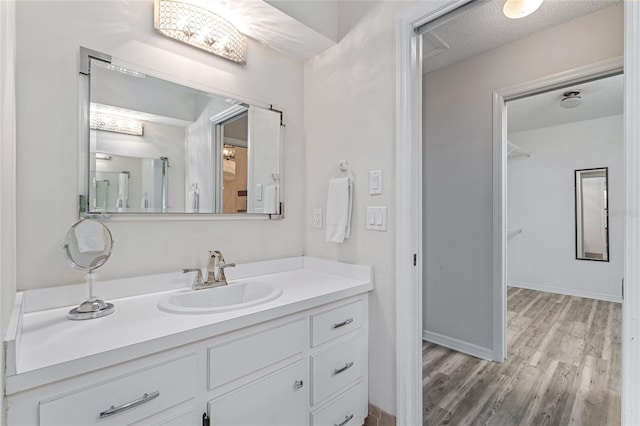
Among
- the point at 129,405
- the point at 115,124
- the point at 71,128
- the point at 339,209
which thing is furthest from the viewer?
the point at 339,209

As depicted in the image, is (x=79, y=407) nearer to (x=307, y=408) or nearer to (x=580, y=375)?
(x=307, y=408)

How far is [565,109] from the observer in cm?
366

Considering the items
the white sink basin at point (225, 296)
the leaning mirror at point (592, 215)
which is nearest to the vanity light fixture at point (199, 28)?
the white sink basin at point (225, 296)

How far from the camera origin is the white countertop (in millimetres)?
761

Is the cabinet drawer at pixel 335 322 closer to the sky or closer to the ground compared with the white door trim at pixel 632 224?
closer to the ground

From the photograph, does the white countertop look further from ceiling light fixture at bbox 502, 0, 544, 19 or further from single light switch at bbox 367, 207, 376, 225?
ceiling light fixture at bbox 502, 0, 544, 19

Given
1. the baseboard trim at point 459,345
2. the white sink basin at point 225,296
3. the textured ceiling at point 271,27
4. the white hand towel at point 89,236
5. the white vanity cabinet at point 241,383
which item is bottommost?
the baseboard trim at point 459,345

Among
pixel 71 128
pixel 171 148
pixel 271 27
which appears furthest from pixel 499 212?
pixel 71 128

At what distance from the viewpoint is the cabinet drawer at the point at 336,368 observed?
135 cm

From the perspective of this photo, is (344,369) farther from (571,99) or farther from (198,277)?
(571,99)

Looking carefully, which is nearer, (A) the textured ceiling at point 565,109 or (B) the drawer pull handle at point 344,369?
(B) the drawer pull handle at point 344,369

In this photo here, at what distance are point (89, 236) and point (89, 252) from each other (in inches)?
2.4

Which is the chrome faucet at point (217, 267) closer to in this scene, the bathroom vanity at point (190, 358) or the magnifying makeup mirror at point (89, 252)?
the bathroom vanity at point (190, 358)

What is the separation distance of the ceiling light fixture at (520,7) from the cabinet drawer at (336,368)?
2.06 metres
